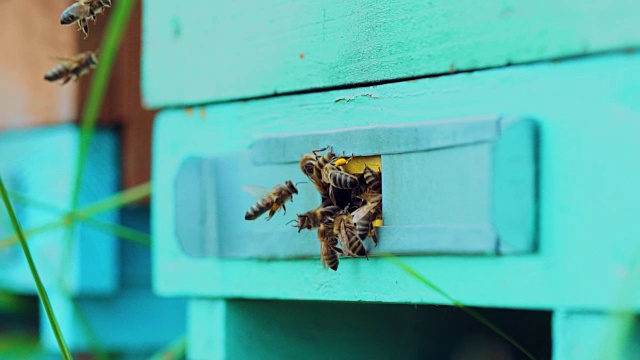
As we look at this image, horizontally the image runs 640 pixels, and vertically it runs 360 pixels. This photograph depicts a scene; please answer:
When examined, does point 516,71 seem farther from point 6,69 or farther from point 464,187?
point 6,69

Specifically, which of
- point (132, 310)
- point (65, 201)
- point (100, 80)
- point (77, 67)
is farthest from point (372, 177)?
point (132, 310)

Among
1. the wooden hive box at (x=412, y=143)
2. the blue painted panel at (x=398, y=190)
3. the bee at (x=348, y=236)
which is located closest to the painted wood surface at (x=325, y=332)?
the wooden hive box at (x=412, y=143)

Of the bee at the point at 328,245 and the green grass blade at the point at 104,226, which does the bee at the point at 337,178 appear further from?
the green grass blade at the point at 104,226

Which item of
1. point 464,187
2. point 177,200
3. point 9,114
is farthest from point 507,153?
point 9,114

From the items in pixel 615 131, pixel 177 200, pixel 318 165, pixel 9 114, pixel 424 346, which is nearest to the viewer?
pixel 615 131

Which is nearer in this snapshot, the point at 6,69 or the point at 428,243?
the point at 428,243

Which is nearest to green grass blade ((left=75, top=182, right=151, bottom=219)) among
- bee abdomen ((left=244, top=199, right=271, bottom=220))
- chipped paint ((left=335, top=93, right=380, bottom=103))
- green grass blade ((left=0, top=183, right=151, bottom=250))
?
green grass blade ((left=0, top=183, right=151, bottom=250))
